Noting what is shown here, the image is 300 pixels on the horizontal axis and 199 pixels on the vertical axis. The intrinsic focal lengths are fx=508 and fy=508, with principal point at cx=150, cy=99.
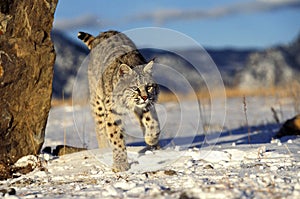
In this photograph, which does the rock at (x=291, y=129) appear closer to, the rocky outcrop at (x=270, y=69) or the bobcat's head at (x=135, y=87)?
the bobcat's head at (x=135, y=87)

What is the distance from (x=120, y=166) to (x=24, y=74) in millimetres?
1542

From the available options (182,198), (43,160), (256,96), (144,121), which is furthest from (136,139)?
(256,96)

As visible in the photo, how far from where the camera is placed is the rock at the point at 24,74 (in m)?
5.59

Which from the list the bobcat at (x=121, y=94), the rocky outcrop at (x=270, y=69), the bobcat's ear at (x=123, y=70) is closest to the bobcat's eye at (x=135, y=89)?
the bobcat at (x=121, y=94)

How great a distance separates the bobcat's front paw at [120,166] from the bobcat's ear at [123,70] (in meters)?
1.25

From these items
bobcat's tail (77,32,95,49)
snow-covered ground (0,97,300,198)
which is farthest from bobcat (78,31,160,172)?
bobcat's tail (77,32,95,49)

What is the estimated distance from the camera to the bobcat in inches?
242

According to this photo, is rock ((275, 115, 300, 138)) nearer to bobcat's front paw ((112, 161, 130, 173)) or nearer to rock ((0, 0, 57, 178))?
bobcat's front paw ((112, 161, 130, 173))

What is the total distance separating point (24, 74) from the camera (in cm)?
580

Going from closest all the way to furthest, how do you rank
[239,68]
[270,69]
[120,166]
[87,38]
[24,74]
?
[120,166] < [24,74] < [87,38] < [270,69] < [239,68]

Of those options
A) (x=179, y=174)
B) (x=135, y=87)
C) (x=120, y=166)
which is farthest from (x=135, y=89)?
(x=179, y=174)

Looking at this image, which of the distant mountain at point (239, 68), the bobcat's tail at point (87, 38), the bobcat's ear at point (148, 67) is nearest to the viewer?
the bobcat's ear at point (148, 67)

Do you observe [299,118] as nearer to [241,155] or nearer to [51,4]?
[241,155]

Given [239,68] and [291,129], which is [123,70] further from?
[239,68]
